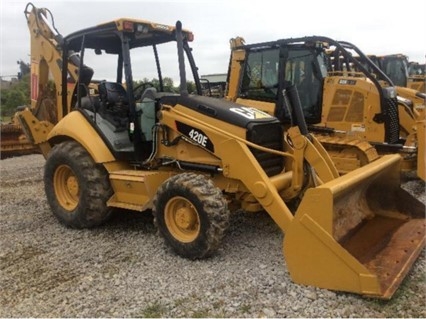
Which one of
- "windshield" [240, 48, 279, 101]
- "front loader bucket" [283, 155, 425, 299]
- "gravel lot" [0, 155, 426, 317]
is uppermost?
"windshield" [240, 48, 279, 101]

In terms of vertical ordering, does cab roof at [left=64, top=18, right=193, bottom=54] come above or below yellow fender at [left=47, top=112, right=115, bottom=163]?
above

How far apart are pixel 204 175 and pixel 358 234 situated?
5.39ft

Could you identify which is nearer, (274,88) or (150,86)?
(150,86)

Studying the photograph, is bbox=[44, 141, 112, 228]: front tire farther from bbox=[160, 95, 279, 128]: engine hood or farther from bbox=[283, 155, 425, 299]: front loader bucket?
bbox=[283, 155, 425, 299]: front loader bucket

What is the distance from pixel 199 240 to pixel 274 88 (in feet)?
13.5

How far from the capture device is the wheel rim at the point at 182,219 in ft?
14.5

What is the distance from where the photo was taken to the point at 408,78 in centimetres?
1235

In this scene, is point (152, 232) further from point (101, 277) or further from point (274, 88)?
point (274, 88)

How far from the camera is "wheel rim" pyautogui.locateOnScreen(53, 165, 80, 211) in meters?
5.67

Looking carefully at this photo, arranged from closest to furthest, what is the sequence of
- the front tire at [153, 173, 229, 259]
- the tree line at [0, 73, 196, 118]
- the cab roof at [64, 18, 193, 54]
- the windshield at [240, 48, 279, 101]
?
the front tire at [153, 173, 229, 259] → the cab roof at [64, 18, 193, 54] → the windshield at [240, 48, 279, 101] → the tree line at [0, 73, 196, 118]

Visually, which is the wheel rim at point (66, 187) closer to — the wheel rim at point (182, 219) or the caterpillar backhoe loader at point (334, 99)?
the wheel rim at point (182, 219)

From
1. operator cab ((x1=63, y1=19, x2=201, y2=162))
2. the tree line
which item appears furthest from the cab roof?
the tree line

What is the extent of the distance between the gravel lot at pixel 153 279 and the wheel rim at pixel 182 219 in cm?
24

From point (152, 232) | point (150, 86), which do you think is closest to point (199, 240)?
point (152, 232)
